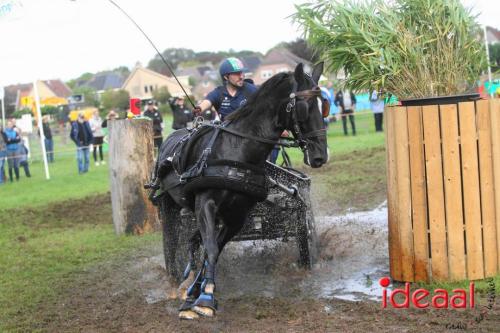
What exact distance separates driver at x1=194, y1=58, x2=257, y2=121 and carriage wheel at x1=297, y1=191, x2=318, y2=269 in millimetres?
1228

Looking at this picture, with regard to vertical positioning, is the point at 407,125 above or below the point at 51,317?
above

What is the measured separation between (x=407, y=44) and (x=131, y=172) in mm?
5094

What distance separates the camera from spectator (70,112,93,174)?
66.4 feet

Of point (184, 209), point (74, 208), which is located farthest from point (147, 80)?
point (184, 209)

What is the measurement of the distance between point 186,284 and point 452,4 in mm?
3755

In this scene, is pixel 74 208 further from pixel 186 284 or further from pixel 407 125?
pixel 407 125

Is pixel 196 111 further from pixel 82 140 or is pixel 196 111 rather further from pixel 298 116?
pixel 82 140

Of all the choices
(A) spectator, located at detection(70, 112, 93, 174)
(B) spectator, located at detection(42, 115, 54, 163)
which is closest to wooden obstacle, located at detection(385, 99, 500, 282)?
(A) spectator, located at detection(70, 112, 93, 174)

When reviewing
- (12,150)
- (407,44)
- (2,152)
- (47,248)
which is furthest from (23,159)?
(407,44)

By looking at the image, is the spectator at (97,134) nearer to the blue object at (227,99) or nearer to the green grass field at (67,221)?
the green grass field at (67,221)

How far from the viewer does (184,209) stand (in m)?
6.75

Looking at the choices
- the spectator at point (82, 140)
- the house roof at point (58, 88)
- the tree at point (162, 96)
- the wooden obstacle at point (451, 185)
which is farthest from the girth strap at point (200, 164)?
the house roof at point (58, 88)

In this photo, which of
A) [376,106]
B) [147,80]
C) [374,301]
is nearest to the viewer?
[374,301]

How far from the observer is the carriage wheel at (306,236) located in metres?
6.80
